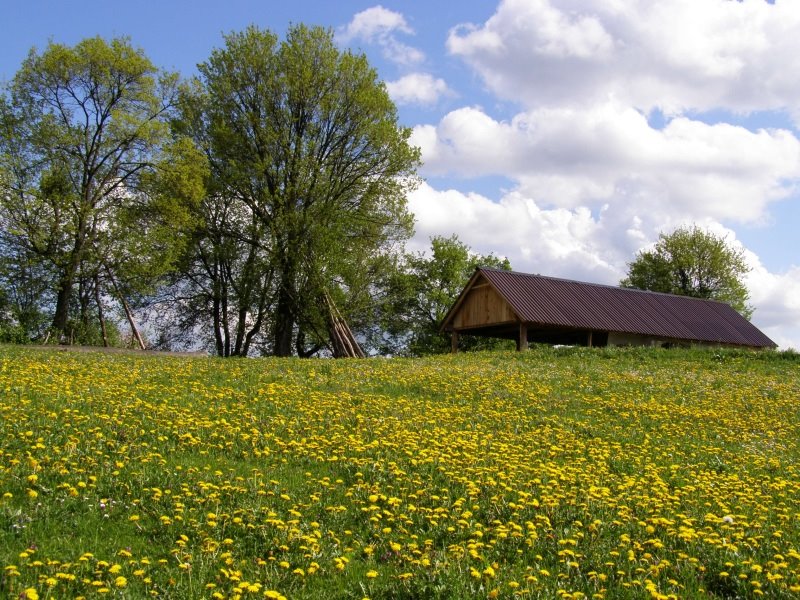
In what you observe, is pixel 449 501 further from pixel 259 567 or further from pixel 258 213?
pixel 258 213

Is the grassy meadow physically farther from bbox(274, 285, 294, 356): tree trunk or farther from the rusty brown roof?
bbox(274, 285, 294, 356): tree trunk

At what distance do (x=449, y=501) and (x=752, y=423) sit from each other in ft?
34.0

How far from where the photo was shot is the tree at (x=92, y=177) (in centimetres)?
3145

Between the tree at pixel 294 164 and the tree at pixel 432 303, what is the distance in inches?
873

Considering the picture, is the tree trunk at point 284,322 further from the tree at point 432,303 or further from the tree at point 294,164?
the tree at point 432,303

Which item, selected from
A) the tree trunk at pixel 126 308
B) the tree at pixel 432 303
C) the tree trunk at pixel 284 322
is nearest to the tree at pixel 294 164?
the tree trunk at pixel 284 322

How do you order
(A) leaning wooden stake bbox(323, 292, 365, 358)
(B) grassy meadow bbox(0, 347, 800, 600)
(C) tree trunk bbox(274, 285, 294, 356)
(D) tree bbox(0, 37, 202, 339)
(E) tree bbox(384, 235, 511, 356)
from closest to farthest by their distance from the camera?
(B) grassy meadow bbox(0, 347, 800, 600), (D) tree bbox(0, 37, 202, 339), (A) leaning wooden stake bbox(323, 292, 365, 358), (C) tree trunk bbox(274, 285, 294, 356), (E) tree bbox(384, 235, 511, 356)

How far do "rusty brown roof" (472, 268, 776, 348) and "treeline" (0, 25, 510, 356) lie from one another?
26.1 feet

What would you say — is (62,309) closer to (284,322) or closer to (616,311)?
(284,322)

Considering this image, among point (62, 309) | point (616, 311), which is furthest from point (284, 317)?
point (616, 311)

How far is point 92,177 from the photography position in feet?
109

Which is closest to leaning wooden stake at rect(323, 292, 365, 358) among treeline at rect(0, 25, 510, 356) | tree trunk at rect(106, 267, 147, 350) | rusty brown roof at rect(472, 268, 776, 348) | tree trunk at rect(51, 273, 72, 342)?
A: treeline at rect(0, 25, 510, 356)

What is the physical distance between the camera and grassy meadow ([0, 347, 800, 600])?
592 centimetres

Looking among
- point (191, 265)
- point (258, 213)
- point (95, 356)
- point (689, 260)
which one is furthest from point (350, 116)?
point (689, 260)
